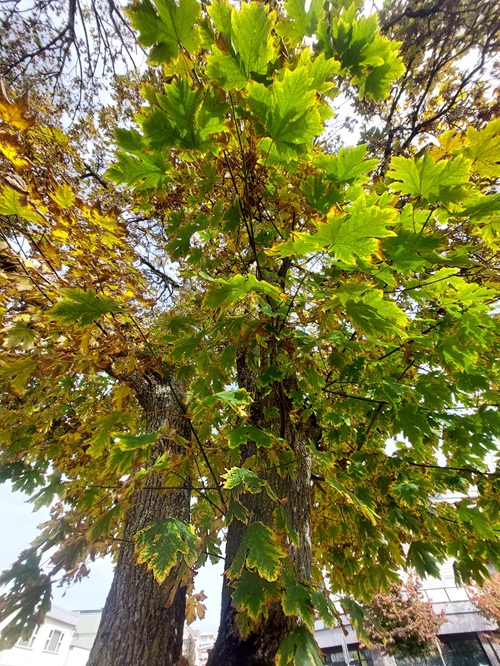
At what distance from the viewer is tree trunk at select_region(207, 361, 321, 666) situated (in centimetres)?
156

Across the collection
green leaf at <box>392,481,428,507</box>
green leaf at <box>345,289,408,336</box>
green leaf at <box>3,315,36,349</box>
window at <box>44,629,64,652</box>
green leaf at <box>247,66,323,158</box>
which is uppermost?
window at <box>44,629,64,652</box>

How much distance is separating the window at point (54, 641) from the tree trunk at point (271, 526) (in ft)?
112

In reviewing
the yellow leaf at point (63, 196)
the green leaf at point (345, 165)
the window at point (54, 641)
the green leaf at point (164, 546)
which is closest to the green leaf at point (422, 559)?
the green leaf at point (164, 546)

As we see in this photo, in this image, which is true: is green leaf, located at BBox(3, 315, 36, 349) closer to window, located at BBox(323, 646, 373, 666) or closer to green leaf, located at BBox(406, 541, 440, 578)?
green leaf, located at BBox(406, 541, 440, 578)

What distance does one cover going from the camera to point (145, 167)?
1288mm

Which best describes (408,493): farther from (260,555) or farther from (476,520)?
(260,555)

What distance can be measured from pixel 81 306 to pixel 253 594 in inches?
55.2

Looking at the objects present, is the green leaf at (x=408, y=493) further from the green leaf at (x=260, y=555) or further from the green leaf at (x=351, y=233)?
the green leaf at (x=351, y=233)

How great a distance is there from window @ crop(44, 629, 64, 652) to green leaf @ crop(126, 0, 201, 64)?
35927 mm

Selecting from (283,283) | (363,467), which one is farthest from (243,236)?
(363,467)

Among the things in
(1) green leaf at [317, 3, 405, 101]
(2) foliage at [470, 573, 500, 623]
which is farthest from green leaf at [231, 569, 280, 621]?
(2) foliage at [470, 573, 500, 623]

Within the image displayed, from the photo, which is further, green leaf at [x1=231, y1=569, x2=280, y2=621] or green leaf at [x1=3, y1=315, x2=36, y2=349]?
green leaf at [x1=3, y1=315, x2=36, y2=349]

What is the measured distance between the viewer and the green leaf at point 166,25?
1.04m

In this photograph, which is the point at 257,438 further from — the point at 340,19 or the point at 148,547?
the point at 340,19
